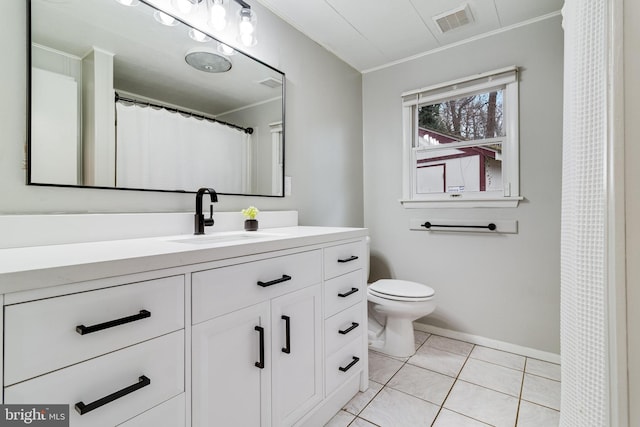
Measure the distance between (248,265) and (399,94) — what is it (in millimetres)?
2186

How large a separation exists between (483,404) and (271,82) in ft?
7.24

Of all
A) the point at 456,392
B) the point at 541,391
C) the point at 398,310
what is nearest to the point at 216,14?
the point at 398,310

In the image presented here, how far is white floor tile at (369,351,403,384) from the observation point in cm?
181

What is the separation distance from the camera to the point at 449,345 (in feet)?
7.34

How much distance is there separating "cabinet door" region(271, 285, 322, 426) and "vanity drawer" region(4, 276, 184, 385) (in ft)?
1.35

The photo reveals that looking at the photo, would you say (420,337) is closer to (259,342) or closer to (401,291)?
→ (401,291)

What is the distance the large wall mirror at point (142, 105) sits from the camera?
1071 millimetres

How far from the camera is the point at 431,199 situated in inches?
94.8

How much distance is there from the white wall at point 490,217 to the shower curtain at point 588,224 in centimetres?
133

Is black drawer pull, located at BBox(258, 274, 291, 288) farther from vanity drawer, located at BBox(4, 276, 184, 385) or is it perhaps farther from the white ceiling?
the white ceiling

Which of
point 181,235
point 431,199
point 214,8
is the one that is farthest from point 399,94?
point 181,235

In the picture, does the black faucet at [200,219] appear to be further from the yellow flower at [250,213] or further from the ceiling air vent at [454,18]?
the ceiling air vent at [454,18]

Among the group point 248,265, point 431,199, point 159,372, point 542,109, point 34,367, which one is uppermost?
point 542,109

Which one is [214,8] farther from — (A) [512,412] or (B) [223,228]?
(A) [512,412]
